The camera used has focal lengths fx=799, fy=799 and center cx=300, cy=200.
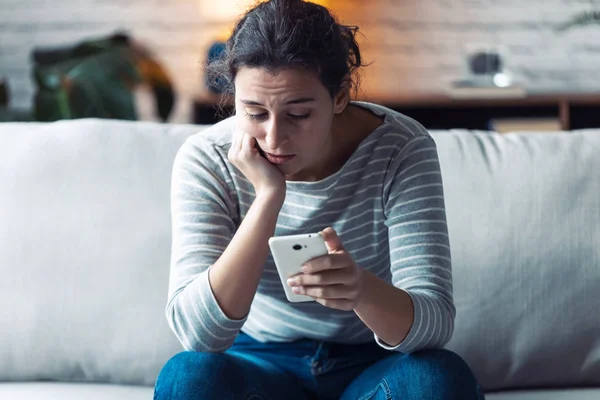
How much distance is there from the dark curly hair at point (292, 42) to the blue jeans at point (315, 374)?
1.35 ft

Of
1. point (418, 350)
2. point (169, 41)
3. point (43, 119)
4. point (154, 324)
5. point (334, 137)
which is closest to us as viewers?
point (418, 350)

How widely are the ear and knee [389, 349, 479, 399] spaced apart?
380 millimetres

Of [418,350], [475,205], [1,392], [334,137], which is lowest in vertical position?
[1,392]

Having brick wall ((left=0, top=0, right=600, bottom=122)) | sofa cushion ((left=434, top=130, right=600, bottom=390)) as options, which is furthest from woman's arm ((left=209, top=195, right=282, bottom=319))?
brick wall ((left=0, top=0, right=600, bottom=122))

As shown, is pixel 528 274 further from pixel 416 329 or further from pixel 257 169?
pixel 257 169

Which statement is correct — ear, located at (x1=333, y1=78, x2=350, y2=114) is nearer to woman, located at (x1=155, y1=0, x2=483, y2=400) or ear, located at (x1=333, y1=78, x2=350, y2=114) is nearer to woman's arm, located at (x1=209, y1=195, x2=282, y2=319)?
woman, located at (x1=155, y1=0, x2=483, y2=400)

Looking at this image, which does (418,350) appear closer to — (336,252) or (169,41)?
(336,252)

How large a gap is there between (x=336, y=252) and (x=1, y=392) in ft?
2.34

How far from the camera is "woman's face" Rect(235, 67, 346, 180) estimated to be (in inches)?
43.1

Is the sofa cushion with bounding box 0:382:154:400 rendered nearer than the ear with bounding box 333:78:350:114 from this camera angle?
No

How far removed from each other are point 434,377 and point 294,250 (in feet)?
0.89

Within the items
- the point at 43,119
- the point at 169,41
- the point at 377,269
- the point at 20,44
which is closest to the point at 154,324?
the point at 377,269

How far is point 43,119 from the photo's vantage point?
271 centimetres

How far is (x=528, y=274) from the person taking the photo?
1418 mm
